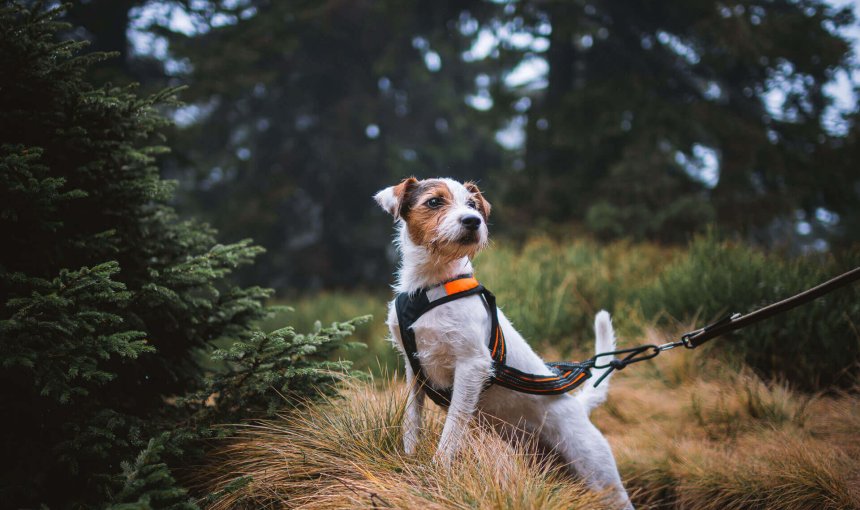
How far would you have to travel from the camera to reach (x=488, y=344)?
238cm

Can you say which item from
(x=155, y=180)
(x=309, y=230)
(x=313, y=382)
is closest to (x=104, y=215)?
(x=155, y=180)

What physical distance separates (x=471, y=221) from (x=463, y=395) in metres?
0.81

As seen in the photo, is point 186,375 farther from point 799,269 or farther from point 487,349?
point 799,269

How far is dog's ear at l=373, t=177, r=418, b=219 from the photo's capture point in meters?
2.60

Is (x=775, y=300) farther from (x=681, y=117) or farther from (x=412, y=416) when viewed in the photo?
(x=681, y=117)

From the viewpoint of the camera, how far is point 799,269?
4926 mm

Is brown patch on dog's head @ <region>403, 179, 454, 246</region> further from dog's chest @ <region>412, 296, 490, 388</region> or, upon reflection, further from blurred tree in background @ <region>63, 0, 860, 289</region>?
blurred tree in background @ <region>63, 0, 860, 289</region>

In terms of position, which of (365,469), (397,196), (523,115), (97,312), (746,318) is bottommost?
(365,469)

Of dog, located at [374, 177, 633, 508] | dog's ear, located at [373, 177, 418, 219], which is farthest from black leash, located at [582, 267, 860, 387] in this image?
dog's ear, located at [373, 177, 418, 219]

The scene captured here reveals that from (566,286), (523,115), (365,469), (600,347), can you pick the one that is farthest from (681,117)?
(365,469)

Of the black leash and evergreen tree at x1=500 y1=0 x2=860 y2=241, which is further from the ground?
evergreen tree at x1=500 y1=0 x2=860 y2=241

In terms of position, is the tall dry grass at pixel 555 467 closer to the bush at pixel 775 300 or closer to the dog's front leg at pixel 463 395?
the dog's front leg at pixel 463 395

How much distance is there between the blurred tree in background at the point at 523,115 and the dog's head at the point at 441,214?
17.9ft

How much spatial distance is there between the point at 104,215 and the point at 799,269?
5.99 metres
